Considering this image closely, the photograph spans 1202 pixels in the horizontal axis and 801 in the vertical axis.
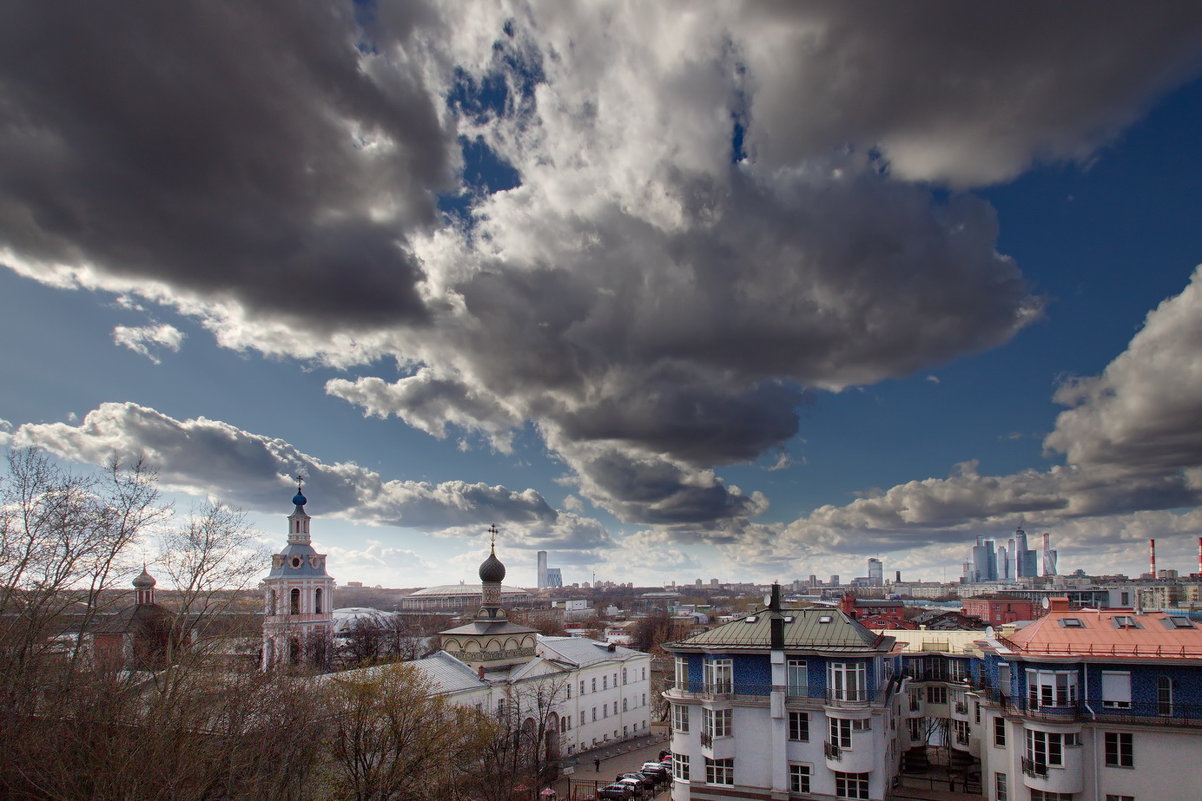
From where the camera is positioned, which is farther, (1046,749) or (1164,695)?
(1046,749)

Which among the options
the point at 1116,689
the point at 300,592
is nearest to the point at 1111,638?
the point at 1116,689

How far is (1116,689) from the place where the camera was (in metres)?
25.4

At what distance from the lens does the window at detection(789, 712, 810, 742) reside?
95.0ft

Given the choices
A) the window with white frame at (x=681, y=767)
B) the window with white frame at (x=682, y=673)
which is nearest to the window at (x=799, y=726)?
the window with white frame at (x=682, y=673)

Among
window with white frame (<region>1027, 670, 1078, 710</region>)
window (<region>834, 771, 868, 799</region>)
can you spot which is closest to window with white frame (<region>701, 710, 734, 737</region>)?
window (<region>834, 771, 868, 799</region>)

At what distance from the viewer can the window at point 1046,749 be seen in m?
25.0

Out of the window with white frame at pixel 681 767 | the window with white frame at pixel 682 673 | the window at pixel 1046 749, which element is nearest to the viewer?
the window at pixel 1046 749

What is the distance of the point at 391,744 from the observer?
1086 inches

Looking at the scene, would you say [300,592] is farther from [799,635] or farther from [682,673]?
[799,635]

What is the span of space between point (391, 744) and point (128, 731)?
9.68 meters

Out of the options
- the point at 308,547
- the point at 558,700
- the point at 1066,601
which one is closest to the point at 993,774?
the point at 1066,601

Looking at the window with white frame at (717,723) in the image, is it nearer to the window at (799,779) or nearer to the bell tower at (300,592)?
the window at (799,779)

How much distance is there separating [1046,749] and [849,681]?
22.0ft

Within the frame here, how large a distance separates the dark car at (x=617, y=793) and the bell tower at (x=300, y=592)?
27.6 meters
